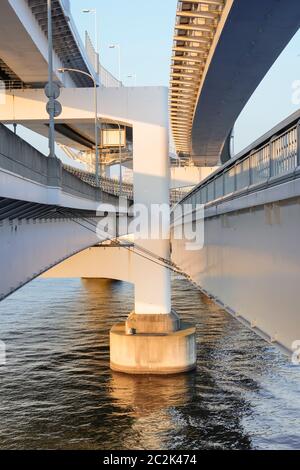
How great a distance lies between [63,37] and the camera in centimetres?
2770

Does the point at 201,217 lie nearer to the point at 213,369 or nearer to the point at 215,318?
the point at 213,369

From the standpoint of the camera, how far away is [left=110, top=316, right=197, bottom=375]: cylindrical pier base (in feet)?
98.5

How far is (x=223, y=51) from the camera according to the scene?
1873 cm

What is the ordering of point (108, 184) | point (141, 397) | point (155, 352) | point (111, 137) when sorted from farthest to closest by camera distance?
point (108, 184) → point (111, 137) → point (155, 352) → point (141, 397)

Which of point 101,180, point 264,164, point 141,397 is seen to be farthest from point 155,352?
point 101,180

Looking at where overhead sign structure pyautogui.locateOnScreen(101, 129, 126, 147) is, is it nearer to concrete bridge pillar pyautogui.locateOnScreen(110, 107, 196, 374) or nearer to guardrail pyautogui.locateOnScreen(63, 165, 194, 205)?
guardrail pyautogui.locateOnScreen(63, 165, 194, 205)

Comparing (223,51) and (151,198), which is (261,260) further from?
(151,198)

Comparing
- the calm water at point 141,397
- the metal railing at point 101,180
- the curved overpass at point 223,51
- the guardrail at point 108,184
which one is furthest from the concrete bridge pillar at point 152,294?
the metal railing at point 101,180

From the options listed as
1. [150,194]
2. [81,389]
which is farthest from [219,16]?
[81,389]

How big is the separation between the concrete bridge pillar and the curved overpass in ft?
9.31

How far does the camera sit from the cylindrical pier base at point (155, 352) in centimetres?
3002

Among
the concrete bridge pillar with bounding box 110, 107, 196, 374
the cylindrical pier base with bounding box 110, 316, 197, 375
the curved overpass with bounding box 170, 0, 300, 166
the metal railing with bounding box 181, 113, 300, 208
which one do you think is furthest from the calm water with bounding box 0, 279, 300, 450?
the curved overpass with bounding box 170, 0, 300, 166

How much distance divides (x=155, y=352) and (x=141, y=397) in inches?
115

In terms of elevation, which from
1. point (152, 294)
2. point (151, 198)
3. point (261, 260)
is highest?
point (151, 198)
